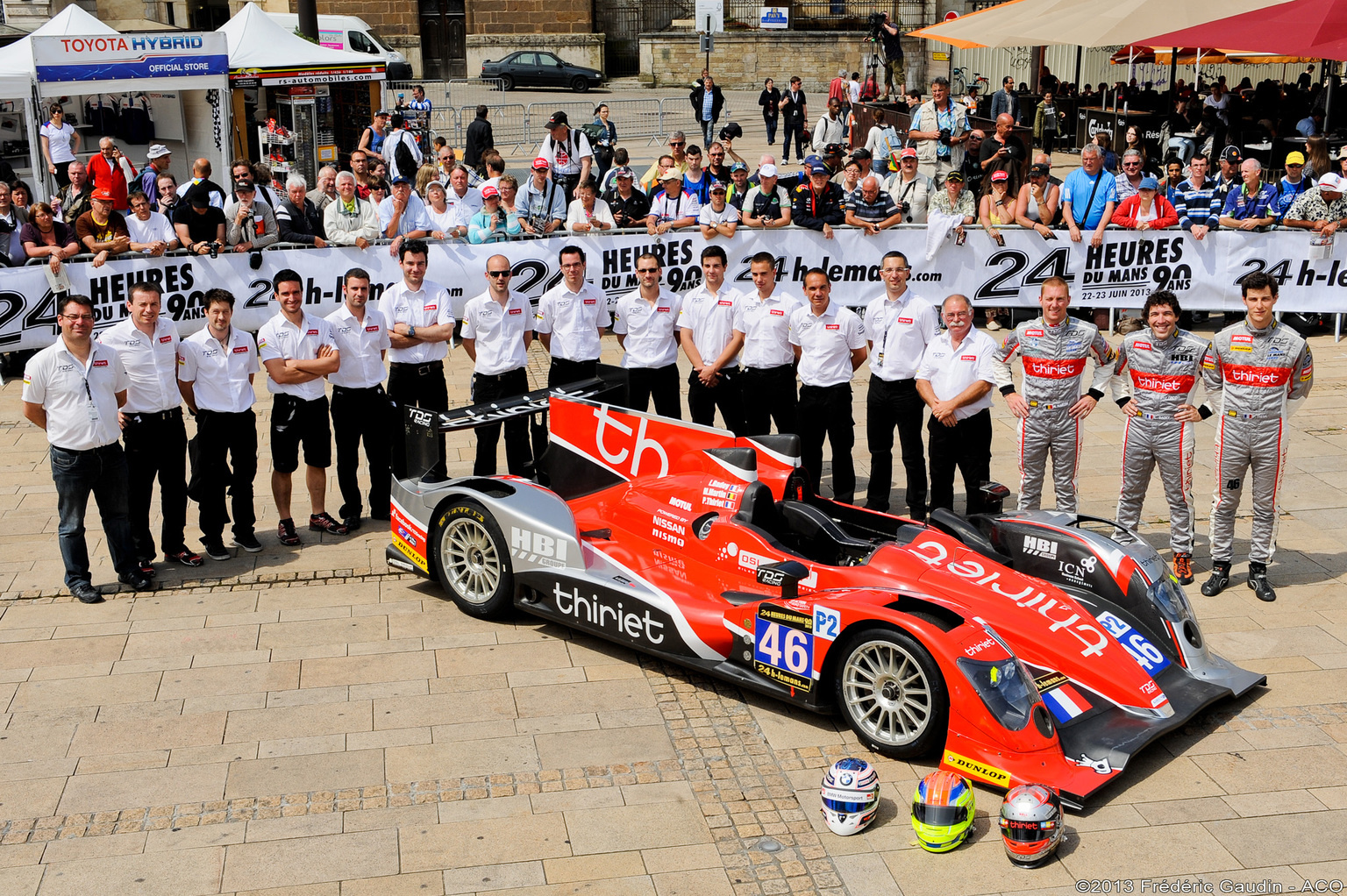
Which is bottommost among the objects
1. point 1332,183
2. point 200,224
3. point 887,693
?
point 887,693

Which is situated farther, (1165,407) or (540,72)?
(540,72)

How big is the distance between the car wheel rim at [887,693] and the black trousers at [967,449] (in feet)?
9.72

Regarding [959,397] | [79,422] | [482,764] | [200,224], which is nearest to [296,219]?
[200,224]

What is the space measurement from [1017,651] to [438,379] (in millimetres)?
5177

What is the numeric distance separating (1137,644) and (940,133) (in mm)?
13268

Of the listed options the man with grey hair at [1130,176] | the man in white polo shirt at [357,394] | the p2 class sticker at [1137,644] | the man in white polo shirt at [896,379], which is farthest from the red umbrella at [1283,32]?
the man in white polo shirt at [357,394]

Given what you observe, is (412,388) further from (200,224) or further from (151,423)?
(200,224)

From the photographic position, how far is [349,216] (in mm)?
13594

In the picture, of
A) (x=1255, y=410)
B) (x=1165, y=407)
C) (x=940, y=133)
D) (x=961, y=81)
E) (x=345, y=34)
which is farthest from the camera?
A: (x=961, y=81)

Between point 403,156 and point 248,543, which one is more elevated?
point 403,156

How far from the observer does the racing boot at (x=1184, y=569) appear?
8.68 m

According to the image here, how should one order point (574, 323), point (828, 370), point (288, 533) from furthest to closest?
point (574, 323), point (828, 370), point (288, 533)

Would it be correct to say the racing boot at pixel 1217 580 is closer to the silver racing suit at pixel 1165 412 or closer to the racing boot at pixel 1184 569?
the racing boot at pixel 1184 569

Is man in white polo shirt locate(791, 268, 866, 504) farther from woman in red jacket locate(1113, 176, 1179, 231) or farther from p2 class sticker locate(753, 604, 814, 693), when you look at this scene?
woman in red jacket locate(1113, 176, 1179, 231)
